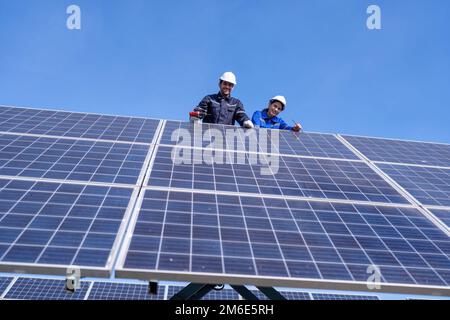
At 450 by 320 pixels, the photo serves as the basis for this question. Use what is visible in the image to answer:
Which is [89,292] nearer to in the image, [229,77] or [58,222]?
[229,77]

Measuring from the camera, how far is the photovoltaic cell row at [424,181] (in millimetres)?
7719

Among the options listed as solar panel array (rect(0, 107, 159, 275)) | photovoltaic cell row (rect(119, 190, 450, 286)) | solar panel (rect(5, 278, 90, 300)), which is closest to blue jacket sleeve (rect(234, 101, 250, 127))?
solar panel array (rect(0, 107, 159, 275))

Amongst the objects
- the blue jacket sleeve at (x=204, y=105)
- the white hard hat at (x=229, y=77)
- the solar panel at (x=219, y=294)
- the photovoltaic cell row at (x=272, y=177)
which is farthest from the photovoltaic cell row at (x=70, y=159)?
the solar panel at (x=219, y=294)

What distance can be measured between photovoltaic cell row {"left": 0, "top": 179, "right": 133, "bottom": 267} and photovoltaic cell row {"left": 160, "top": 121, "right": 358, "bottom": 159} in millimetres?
3224

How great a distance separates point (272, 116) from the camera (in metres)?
12.4

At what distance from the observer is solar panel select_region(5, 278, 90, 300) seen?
43.0 feet

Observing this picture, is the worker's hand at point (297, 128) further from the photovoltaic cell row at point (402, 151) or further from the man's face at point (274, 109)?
the photovoltaic cell row at point (402, 151)

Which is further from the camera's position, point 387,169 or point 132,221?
point 387,169

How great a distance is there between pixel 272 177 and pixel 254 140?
2.23 m

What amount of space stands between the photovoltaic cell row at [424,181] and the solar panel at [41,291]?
33.4 ft

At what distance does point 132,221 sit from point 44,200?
1.47 m

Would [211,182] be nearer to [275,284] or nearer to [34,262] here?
[275,284]
